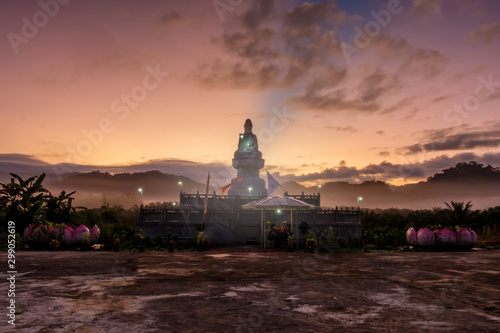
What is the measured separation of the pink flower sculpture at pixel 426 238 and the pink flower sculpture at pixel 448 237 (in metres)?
0.39

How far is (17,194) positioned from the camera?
72.4 ft

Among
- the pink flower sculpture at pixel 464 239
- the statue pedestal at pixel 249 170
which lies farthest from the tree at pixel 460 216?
the statue pedestal at pixel 249 170

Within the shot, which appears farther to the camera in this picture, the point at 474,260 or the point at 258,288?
the point at 474,260

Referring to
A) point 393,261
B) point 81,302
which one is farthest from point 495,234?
point 81,302

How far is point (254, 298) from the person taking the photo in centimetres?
753

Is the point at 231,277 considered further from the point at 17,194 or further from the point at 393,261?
the point at 17,194

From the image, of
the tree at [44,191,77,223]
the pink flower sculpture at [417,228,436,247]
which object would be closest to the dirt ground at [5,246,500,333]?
the pink flower sculpture at [417,228,436,247]

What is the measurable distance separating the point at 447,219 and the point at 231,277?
19022 millimetres

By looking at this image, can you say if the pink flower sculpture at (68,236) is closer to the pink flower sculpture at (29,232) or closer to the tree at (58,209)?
the pink flower sculpture at (29,232)

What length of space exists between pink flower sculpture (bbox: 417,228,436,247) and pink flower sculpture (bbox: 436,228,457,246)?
1.29 ft

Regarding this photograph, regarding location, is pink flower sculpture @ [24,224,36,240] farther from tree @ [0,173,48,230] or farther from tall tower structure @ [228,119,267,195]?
tall tower structure @ [228,119,267,195]

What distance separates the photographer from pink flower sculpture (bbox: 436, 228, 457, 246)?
1909cm

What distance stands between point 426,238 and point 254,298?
1534 centimetres

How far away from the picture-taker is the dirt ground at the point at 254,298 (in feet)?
18.8
